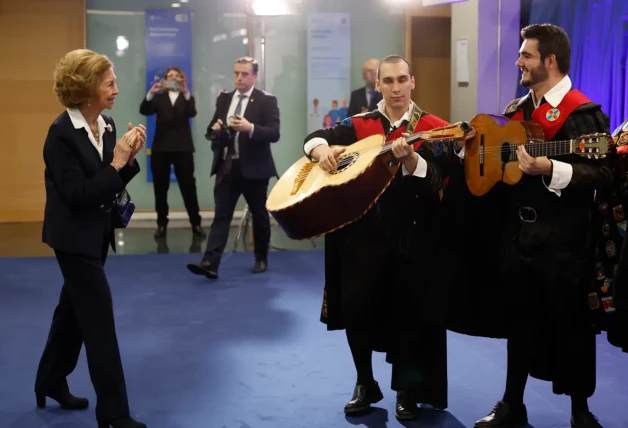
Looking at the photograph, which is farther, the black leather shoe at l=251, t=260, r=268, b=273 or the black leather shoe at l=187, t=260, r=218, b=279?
the black leather shoe at l=251, t=260, r=268, b=273

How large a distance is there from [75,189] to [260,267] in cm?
387

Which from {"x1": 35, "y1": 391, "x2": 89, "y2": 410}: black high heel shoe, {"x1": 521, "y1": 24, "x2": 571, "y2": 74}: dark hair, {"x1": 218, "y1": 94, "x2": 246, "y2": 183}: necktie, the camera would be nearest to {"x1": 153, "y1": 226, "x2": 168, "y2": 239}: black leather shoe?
the camera

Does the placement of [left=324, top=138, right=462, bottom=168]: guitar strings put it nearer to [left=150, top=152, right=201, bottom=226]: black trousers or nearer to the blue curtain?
the blue curtain

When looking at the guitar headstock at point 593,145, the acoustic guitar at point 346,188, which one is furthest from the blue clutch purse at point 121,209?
the guitar headstock at point 593,145

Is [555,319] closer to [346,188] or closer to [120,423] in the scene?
[346,188]

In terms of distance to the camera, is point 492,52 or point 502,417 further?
point 492,52

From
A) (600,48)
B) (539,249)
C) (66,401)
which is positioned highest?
(600,48)

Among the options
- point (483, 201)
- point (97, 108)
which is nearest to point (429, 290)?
point (483, 201)

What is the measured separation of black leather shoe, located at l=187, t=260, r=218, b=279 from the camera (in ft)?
21.5

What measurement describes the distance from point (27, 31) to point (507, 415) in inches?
314

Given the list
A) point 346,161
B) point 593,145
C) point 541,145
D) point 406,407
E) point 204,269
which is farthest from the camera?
point 204,269

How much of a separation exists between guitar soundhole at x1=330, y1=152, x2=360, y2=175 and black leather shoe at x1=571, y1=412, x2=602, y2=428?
145 centimetres

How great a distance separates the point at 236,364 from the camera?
446 centimetres

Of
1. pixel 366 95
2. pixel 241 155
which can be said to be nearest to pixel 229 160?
pixel 241 155
